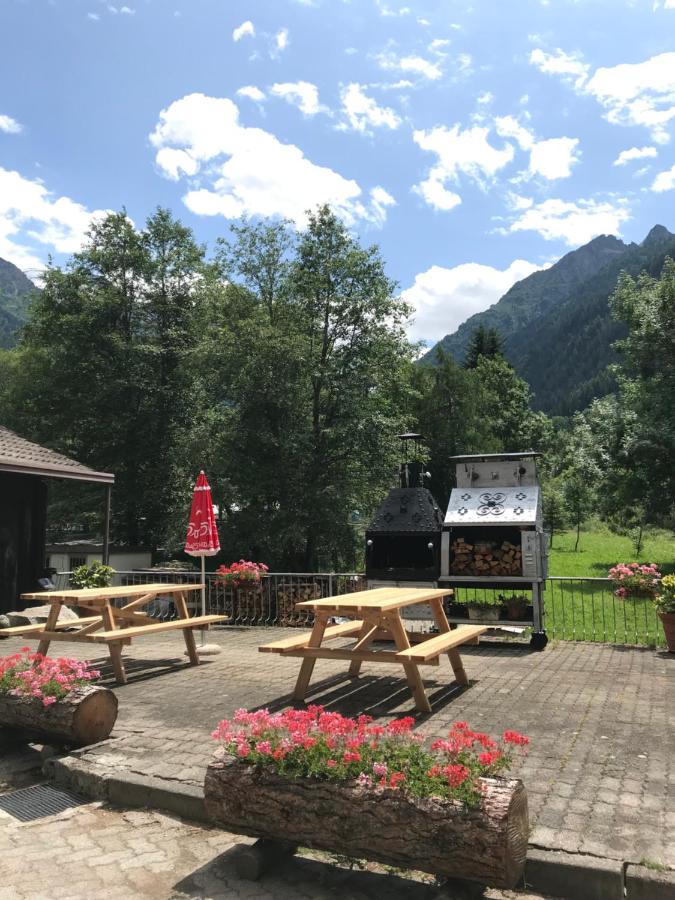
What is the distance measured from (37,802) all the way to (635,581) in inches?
311

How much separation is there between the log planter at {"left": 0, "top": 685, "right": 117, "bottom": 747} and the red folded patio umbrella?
12.9ft

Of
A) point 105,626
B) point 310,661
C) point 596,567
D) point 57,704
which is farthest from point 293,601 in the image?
point 596,567

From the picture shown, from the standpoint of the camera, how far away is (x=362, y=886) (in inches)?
126

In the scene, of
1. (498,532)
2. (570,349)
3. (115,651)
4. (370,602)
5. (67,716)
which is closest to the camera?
(67,716)

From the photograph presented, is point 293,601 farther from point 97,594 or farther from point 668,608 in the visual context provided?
point 668,608

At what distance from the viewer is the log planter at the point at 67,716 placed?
4.92 metres

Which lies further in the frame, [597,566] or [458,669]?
[597,566]

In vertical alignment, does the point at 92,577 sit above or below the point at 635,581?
below

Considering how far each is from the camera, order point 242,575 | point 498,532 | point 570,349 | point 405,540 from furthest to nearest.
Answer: point 570,349, point 242,575, point 405,540, point 498,532

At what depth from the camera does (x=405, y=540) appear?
1115cm

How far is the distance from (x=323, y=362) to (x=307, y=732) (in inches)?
786

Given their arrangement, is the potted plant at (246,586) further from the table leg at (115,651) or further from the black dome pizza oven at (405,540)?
the table leg at (115,651)

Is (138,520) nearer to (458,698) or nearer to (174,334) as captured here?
(174,334)

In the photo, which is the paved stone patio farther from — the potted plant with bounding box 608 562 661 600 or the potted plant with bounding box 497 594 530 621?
the potted plant with bounding box 608 562 661 600
